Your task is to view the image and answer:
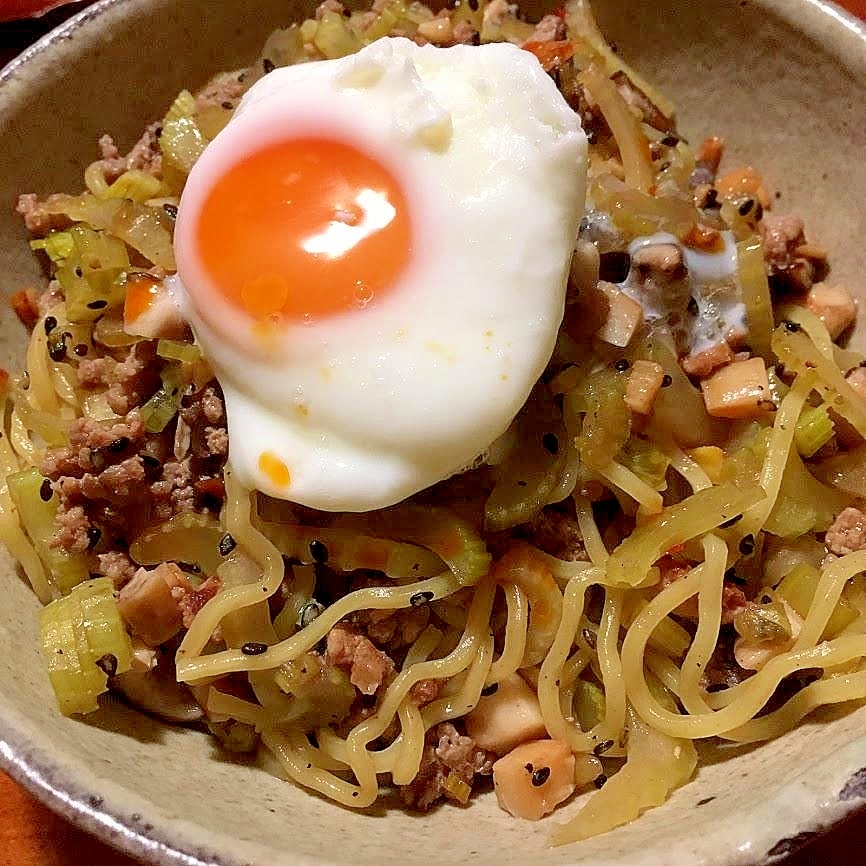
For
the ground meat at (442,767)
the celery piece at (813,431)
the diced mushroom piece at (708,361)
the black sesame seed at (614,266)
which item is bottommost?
the ground meat at (442,767)

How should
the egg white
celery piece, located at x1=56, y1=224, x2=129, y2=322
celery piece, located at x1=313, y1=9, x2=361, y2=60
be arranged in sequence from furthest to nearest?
1. celery piece, located at x1=313, y1=9, x2=361, y2=60
2. celery piece, located at x1=56, y1=224, x2=129, y2=322
3. the egg white

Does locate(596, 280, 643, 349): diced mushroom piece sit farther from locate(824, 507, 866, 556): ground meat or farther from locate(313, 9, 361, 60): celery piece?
locate(313, 9, 361, 60): celery piece

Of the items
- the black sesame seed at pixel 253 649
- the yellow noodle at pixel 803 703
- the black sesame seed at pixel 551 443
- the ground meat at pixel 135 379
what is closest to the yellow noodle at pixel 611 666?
the yellow noodle at pixel 803 703

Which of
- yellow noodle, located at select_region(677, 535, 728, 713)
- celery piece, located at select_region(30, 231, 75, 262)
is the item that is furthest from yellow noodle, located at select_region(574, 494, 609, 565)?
celery piece, located at select_region(30, 231, 75, 262)

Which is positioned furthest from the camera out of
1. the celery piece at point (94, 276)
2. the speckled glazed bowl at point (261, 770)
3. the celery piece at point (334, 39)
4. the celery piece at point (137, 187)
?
the celery piece at point (334, 39)

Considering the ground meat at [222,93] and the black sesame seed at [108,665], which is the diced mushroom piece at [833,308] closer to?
the ground meat at [222,93]

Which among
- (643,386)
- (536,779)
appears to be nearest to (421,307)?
(643,386)

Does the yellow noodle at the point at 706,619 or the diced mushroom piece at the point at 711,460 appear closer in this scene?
the yellow noodle at the point at 706,619

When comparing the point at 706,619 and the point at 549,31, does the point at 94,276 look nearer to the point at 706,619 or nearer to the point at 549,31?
the point at 549,31
